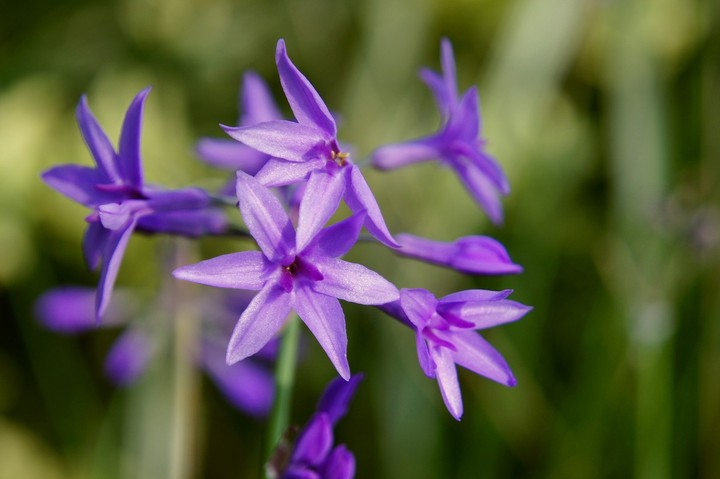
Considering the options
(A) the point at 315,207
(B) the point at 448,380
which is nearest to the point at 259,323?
(A) the point at 315,207

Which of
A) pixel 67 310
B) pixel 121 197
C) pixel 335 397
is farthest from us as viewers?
pixel 67 310

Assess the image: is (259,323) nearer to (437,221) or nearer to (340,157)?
(340,157)

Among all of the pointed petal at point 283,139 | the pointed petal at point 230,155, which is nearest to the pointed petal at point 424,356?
the pointed petal at point 283,139

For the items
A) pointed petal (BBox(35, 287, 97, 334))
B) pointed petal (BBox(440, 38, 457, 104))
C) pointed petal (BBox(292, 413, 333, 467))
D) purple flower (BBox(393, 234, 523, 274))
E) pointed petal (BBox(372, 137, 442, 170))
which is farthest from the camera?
pointed petal (BBox(35, 287, 97, 334))

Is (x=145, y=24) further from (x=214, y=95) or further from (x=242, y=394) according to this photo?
(x=242, y=394)

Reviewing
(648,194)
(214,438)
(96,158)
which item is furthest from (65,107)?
(648,194)

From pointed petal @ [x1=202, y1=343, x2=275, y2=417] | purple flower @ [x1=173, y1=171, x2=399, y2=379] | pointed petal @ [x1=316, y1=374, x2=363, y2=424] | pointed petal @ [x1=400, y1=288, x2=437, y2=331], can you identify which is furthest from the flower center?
pointed petal @ [x1=202, y1=343, x2=275, y2=417]

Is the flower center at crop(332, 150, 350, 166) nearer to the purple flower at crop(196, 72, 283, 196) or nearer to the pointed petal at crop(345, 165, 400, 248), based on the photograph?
the pointed petal at crop(345, 165, 400, 248)
